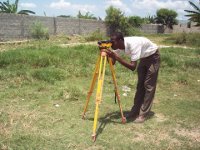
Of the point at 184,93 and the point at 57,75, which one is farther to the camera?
the point at 57,75

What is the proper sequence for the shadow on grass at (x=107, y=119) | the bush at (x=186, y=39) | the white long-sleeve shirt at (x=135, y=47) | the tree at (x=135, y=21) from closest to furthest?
the white long-sleeve shirt at (x=135, y=47) < the shadow on grass at (x=107, y=119) < the bush at (x=186, y=39) < the tree at (x=135, y=21)

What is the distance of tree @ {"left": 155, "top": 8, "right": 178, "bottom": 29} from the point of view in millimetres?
45312

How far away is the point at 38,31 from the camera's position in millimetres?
18422

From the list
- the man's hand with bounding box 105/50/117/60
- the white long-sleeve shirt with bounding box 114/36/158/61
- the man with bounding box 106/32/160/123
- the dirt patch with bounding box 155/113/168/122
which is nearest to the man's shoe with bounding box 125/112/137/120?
the man with bounding box 106/32/160/123

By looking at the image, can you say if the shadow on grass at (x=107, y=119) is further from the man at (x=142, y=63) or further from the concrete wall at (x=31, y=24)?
the concrete wall at (x=31, y=24)

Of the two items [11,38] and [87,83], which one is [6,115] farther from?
[11,38]

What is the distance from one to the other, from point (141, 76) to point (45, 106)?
1856 millimetres

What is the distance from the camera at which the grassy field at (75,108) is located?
15.2ft

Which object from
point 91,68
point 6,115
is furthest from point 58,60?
point 6,115

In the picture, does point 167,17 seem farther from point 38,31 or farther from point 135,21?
point 38,31

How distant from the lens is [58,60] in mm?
9695

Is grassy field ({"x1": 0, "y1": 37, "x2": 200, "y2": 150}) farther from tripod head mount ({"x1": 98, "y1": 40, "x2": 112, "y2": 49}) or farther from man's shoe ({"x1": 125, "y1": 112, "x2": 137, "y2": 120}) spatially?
tripod head mount ({"x1": 98, "y1": 40, "x2": 112, "y2": 49})

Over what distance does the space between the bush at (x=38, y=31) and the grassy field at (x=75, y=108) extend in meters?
8.29

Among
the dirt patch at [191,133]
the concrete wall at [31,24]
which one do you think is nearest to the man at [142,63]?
the dirt patch at [191,133]
